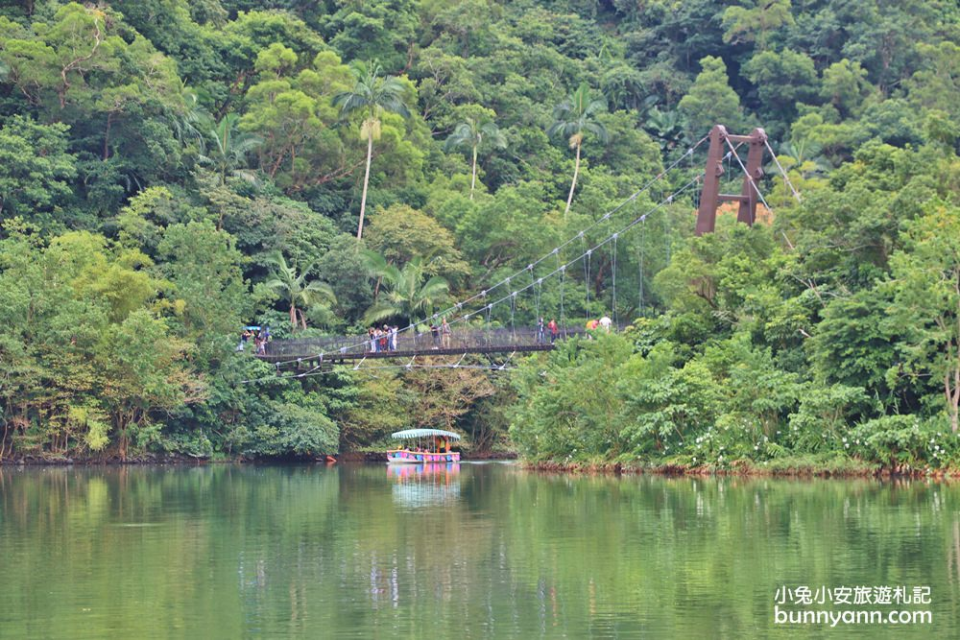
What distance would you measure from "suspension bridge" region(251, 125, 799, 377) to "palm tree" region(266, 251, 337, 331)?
2483 mm

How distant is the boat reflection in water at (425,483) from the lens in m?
26.7

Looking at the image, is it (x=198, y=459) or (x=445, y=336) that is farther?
(x=198, y=459)

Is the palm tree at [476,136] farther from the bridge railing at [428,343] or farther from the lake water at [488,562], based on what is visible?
the lake water at [488,562]

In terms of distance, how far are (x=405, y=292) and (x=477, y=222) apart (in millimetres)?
4611

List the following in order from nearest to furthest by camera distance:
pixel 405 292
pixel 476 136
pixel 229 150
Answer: pixel 405 292, pixel 229 150, pixel 476 136

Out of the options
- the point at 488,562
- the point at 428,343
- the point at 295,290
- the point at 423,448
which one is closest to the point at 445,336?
the point at 428,343

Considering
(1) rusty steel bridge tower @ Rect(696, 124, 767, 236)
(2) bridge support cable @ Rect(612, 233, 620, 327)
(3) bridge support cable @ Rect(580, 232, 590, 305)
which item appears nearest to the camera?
(1) rusty steel bridge tower @ Rect(696, 124, 767, 236)

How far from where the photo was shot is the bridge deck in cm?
4494

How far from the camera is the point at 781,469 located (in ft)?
94.8

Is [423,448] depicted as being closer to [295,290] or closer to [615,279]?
[295,290]

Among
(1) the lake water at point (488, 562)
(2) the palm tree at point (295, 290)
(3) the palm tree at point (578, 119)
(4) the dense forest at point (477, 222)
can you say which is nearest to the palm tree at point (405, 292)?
(4) the dense forest at point (477, 222)

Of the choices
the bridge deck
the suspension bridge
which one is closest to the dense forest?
the suspension bridge

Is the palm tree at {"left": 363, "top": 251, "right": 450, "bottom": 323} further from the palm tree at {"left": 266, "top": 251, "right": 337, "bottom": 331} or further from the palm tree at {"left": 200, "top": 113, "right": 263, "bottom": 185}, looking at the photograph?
the palm tree at {"left": 200, "top": 113, "right": 263, "bottom": 185}

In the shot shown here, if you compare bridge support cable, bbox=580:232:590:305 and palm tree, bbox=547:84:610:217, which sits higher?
palm tree, bbox=547:84:610:217
